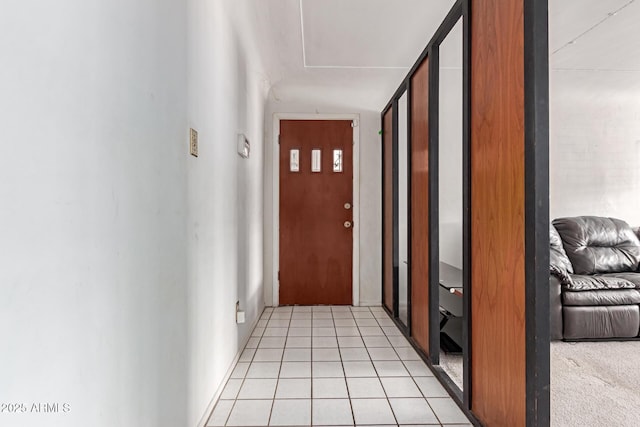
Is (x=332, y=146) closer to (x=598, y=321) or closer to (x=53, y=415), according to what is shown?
(x=598, y=321)

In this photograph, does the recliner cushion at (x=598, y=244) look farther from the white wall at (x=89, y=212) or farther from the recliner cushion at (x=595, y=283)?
the white wall at (x=89, y=212)

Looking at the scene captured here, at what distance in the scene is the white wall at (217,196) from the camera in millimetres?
1845

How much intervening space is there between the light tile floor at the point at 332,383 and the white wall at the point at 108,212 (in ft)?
1.17

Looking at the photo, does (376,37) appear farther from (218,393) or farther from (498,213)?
(218,393)

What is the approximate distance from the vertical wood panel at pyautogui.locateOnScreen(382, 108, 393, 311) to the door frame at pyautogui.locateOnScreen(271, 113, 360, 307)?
0.31 metres

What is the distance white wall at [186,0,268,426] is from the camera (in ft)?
6.05

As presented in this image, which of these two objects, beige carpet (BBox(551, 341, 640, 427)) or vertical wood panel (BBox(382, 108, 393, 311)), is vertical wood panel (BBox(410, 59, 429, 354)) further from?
vertical wood panel (BBox(382, 108, 393, 311))

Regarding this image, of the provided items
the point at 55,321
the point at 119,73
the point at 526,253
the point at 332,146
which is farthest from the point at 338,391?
the point at 332,146

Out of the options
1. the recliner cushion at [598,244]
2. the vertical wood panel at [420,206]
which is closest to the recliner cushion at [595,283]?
the recliner cushion at [598,244]

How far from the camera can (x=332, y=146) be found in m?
4.70

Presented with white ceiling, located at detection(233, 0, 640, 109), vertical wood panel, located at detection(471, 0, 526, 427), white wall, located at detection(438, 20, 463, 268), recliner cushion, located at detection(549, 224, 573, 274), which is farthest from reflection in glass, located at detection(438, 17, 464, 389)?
vertical wood panel, located at detection(471, 0, 526, 427)

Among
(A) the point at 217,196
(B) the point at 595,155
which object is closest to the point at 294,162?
(A) the point at 217,196

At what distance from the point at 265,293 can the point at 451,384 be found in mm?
2655

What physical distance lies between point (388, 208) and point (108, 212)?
11.7ft
